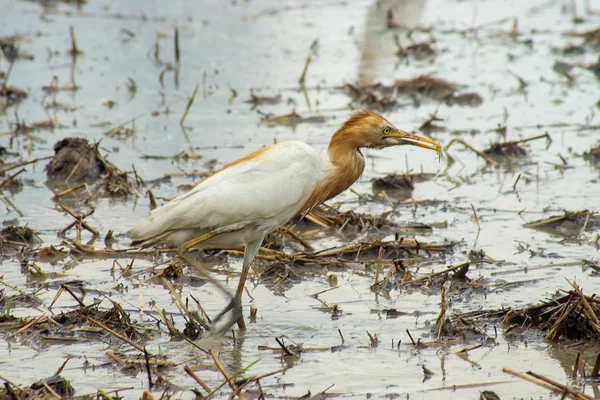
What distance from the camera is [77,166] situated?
909cm

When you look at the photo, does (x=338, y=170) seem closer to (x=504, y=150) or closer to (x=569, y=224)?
(x=569, y=224)

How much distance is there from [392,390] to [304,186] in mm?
1626

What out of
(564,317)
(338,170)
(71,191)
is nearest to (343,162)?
(338,170)

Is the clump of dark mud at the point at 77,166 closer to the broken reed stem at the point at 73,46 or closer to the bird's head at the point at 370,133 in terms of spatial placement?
the bird's head at the point at 370,133

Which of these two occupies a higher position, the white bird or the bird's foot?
the white bird

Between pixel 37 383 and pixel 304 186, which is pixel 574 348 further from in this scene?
pixel 37 383

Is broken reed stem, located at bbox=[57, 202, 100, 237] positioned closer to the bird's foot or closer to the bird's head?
the bird's foot

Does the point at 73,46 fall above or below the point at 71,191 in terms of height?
above

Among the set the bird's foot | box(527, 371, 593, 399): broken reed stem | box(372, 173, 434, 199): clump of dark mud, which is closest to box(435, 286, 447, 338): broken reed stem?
the bird's foot

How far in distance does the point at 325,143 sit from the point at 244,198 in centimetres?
465

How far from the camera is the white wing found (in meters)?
5.86

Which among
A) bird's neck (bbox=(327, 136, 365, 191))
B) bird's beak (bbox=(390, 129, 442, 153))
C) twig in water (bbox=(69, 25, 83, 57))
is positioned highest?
bird's beak (bbox=(390, 129, 442, 153))

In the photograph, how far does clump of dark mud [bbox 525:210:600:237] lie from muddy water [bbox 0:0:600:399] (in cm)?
11

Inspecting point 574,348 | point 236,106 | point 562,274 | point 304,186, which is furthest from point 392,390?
point 236,106
